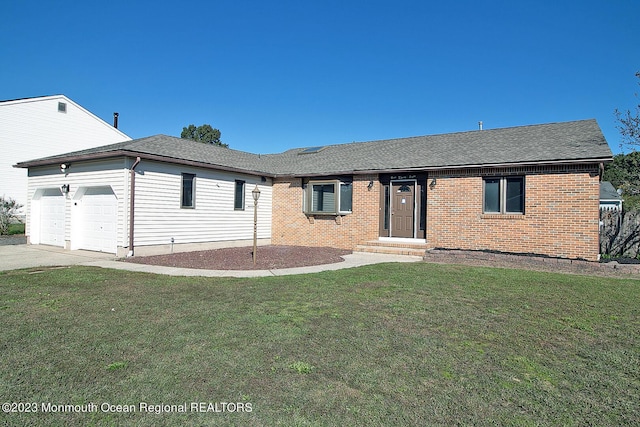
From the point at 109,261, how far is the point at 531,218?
12515 millimetres

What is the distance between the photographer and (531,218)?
36.7ft

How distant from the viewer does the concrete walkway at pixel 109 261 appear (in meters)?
8.81

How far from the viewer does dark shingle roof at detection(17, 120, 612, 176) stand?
11.3 meters

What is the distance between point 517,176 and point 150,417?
11.8m

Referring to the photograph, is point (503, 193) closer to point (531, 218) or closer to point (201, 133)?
point (531, 218)

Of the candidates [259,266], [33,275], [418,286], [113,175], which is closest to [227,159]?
[113,175]

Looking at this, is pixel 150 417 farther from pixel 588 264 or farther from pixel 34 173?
pixel 34 173

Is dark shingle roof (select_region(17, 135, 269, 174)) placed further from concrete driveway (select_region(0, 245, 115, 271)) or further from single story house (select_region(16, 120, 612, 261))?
concrete driveway (select_region(0, 245, 115, 271))

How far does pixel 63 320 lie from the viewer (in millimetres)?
4766

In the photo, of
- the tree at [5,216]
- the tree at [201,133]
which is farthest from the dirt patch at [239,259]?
the tree at [201,133]

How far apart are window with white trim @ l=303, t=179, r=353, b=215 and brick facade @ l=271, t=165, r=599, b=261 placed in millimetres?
294

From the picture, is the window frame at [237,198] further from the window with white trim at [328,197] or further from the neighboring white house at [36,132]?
the neighboring white house at [36,132]

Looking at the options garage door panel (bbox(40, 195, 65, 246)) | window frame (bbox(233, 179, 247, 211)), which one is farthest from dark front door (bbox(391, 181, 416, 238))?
garage door panel (bbox(40, 195, 65, 246))

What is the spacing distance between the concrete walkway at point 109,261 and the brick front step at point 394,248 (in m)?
0.30
